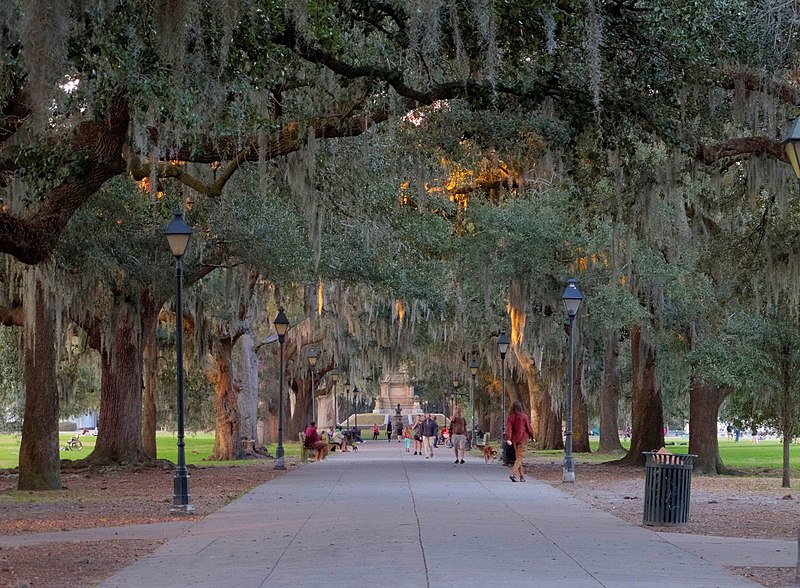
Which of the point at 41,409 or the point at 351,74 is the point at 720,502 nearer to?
the point at 351,74

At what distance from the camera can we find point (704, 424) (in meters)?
29.1

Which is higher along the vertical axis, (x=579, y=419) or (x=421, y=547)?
(x=421, y=547)

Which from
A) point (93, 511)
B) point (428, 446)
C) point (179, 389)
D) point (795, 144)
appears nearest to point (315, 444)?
point (428, 446)

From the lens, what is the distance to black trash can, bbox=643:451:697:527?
1441 centimetres

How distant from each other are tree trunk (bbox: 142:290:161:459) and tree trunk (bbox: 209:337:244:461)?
111 inches

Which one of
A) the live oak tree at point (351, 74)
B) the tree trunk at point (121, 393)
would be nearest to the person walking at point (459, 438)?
the tree trunk at point (121, 393)

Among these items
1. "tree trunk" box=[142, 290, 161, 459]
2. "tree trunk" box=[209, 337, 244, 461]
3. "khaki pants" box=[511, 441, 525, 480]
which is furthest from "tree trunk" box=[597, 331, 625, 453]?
"tree trunk" box=[142, 290, 161, 459]

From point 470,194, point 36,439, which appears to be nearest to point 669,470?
point 36,439

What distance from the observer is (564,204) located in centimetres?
2603

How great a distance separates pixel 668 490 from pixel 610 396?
90.2 ft

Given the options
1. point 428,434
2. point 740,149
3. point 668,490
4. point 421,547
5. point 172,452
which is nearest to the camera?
point 421,547

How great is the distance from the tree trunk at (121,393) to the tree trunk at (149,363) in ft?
1.98

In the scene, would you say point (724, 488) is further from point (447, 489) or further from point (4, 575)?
point (4, 575)

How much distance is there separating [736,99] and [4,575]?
32.1 feet
